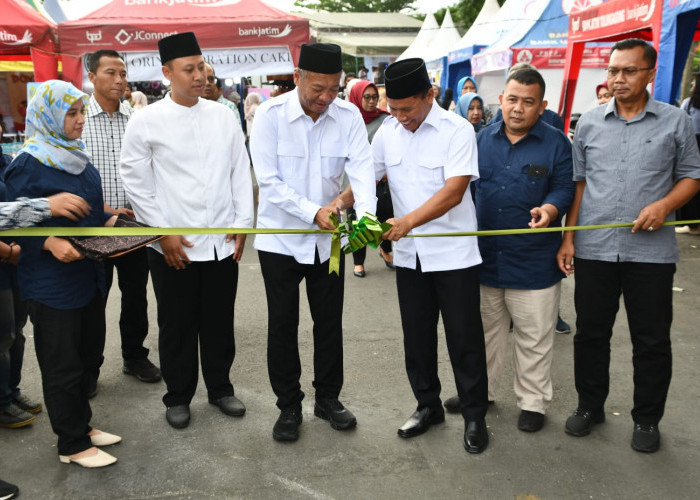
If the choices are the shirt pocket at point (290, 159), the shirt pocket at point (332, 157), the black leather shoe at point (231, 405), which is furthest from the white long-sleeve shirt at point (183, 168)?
the black leather shoe at point (231, 405)

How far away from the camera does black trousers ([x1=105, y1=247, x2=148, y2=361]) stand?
13.7 ft

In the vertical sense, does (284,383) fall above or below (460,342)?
below

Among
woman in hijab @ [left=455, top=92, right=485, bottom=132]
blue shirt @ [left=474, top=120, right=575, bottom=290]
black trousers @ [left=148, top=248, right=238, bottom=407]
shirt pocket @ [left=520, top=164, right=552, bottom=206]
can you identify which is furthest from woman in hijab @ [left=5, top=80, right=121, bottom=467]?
woman in hijab @ [left=455, top=92, right=485, bottom=132]

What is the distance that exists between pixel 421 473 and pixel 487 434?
0.49m

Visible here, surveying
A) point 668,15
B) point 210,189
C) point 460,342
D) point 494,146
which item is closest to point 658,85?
point 668,15

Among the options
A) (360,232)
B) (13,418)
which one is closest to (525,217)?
(360,232)

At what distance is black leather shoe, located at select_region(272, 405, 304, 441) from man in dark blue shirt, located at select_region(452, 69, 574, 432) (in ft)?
4.03

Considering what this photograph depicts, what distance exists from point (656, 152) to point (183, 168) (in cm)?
241

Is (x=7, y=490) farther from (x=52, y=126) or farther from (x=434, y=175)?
(x=434, y=175)

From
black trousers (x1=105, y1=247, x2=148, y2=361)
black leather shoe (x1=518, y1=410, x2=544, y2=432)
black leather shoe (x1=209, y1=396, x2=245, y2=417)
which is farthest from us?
black trousers (x1=105, y1=247, x2=148, y2=361)

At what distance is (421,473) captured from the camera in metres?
3.11

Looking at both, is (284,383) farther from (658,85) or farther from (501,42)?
(501,42)

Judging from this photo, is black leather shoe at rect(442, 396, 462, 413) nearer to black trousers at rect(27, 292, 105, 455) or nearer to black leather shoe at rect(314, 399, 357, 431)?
black leather shoe at rect(314, 399, 357, 431)

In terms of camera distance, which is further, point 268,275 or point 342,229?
point 268,275
